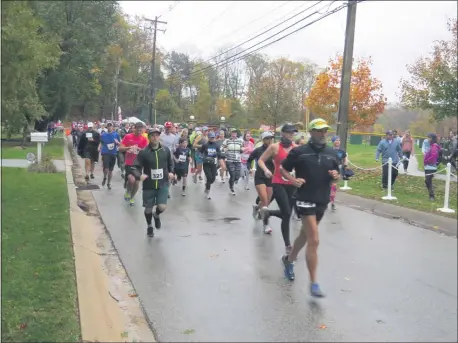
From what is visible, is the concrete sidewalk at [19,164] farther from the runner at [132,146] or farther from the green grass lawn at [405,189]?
the green grass lawn at [405,189]

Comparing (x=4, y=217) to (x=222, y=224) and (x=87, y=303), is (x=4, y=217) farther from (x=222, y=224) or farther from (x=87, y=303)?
(x=87, y=303)

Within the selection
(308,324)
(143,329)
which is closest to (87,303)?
(143,329)

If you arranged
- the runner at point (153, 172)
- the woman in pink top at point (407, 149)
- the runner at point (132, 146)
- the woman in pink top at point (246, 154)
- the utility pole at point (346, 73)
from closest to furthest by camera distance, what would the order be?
the utility pole at point (346, 73) → the runner at point (153, 172) → the woman in pink top at point (407, 149) → the runner at point (132, 146) → the woman in pink top at point (246, 154)

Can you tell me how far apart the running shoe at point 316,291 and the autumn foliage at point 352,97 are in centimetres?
795

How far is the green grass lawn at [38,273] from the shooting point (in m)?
4.02

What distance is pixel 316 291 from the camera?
15.2ft

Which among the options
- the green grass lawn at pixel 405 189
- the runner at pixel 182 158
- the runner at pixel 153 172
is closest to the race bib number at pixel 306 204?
the runner at pixel 153 172

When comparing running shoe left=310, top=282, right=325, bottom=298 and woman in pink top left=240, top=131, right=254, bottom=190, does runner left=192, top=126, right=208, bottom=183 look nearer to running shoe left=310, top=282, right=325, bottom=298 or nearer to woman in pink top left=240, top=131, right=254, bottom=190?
woman in pink top left=240, top=131, right=254, bottom=190

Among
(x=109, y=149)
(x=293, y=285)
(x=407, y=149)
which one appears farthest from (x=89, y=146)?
(x=293, y=285)

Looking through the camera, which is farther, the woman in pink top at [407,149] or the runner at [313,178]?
the woman in pink top at [407,149]

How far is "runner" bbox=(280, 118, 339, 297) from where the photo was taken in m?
4.19

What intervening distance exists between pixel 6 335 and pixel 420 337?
3.03 m

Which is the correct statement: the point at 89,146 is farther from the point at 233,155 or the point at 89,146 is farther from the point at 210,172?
Result: the point at 233,155

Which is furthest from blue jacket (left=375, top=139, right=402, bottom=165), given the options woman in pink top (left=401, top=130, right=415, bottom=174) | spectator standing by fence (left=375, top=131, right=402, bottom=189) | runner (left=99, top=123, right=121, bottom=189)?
runner (left=99, top=123, right=121, bottom=189)
